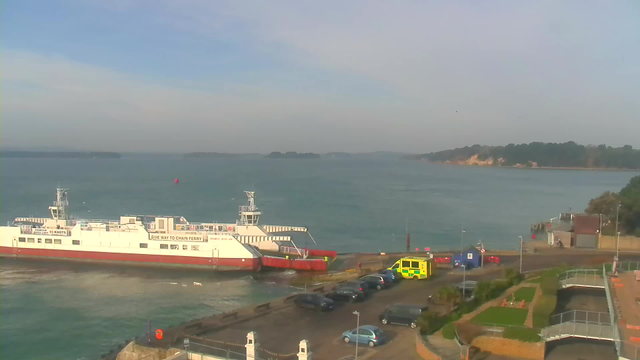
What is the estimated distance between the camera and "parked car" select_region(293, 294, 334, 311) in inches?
714

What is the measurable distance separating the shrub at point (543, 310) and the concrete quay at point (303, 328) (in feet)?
11.2

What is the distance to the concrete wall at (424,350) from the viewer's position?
1247 cm

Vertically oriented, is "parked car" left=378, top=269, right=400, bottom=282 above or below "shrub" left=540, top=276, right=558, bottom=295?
below

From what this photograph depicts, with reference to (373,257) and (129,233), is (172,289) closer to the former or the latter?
(129,233)

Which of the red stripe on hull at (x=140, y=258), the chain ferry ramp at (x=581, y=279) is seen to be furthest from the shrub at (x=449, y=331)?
the red stripe on hull at (x=140, y=258)

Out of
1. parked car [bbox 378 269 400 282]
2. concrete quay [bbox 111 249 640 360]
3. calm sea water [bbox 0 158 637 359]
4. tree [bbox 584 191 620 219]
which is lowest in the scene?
calm sea water [bbox 0 158 637 359]

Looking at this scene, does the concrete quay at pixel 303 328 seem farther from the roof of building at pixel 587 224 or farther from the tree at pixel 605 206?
the tree at pixel 605 206

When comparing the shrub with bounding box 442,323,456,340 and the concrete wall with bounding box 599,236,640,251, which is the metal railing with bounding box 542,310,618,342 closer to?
the shrub with bounding box 442,323,456,340

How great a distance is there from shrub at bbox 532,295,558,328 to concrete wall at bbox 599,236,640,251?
17989mm

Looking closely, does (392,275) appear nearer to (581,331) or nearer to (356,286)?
(356,286)

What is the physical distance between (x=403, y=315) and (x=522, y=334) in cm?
418

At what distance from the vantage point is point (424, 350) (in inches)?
507

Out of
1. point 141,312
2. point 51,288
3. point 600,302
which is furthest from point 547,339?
point 51,288

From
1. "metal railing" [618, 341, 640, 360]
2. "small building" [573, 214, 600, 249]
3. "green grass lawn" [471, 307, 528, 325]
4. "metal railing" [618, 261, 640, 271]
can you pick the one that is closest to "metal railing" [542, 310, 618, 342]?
"metal railing" [618, 341, 640, 360]
